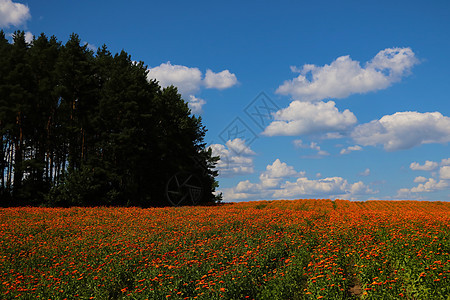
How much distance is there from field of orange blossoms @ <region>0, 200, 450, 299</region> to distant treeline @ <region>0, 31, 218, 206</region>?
1540cm

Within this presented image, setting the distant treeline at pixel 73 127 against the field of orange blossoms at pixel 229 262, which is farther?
the distant treeline at pixel 73 127

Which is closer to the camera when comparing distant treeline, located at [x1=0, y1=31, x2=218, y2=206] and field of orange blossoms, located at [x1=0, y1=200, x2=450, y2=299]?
field of orange blossoms, located at [x1=0, y1=200, x2=450, y2=299]

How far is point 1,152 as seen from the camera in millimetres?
36125

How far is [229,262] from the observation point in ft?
34.6

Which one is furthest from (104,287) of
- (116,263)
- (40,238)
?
Result: (40,238)

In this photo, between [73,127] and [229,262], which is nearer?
[229,262]

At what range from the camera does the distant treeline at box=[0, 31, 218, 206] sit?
34.7 metres

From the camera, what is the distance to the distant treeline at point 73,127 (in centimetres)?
3472

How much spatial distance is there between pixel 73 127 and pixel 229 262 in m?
30.5

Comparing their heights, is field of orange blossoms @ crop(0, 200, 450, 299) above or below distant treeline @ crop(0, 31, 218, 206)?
below

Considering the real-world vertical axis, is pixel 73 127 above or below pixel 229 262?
above

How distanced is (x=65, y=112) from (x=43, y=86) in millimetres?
3459

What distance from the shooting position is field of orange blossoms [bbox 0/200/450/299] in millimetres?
8273

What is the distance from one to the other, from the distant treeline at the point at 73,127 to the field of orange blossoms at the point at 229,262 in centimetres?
1540
